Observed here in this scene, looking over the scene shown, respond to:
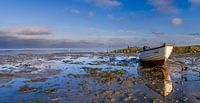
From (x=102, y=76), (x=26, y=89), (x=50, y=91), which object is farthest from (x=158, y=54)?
(x=26, y=89)

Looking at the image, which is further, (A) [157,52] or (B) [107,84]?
(A) [157,52]

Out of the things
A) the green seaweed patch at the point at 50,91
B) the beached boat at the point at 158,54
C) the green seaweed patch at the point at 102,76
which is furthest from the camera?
the beached boat at the point at 158,54

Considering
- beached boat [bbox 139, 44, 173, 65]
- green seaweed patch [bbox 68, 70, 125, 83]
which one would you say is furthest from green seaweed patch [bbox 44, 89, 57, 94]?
beached boat [bbox 139, 44, 173, 65]

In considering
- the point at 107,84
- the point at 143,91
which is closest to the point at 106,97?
the point at 143,91

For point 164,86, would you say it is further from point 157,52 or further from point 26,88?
point 157,52

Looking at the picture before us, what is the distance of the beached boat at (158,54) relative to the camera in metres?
29.6

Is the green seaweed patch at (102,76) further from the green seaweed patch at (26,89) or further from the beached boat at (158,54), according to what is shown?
the beached boat at (158,54)

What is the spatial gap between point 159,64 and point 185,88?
15389 millimetres

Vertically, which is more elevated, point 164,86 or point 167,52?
point 167,52

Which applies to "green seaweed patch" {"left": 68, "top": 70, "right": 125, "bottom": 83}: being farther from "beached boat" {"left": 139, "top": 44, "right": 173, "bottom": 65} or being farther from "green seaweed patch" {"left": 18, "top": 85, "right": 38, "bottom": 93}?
"beached boat" {"left": 139, "top": 44, "right": 173, "bottom": 65}

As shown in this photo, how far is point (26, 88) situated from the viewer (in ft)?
55.4

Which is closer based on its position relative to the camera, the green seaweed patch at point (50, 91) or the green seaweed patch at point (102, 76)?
the green seaweed patch at point (50, 91)

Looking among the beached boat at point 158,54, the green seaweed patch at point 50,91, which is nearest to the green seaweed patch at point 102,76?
the green seaweed patch at point 50,91

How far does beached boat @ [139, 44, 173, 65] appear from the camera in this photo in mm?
29562
